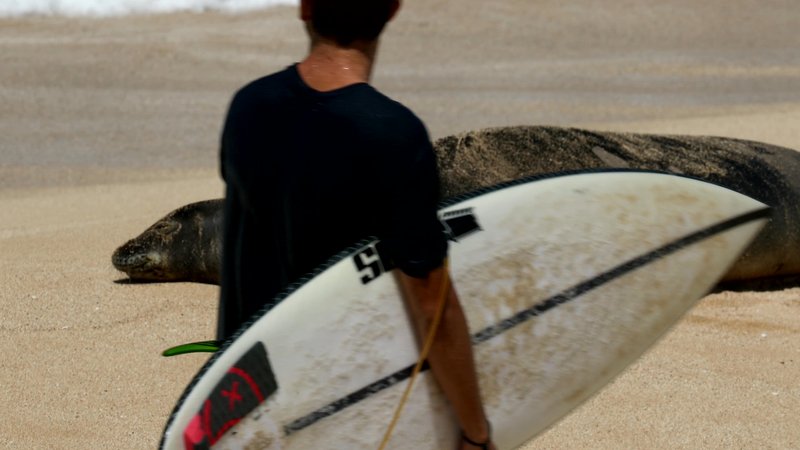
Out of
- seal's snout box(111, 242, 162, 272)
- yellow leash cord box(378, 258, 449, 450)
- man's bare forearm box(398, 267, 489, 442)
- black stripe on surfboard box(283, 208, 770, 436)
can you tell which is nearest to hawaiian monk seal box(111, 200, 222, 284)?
seal's snout box(111, 242, 162, 272)

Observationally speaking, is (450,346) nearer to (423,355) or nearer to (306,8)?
(423,355)

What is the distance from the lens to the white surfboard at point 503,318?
2.18 metres

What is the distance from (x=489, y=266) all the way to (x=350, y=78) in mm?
517

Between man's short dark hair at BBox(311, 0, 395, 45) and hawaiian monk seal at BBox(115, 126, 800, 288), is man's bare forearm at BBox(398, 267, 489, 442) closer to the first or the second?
man's short dark hair at BBox(311, 0, 395, 45)

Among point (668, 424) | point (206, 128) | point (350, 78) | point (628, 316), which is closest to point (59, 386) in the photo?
point (668, 424)

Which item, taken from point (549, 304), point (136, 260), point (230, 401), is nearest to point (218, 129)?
point (136, 260)

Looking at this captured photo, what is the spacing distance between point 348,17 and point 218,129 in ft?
28.7

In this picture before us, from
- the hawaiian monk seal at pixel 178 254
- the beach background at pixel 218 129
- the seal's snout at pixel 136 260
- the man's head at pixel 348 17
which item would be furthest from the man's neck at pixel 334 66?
the seal's snout at pixel 136 260

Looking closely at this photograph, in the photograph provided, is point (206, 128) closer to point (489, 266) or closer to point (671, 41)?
point (671, 41)

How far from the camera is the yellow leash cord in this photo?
202 centimetres

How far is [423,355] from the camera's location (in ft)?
6.94

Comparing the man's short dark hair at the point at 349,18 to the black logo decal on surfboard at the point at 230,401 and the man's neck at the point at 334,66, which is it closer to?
the man's neck at the point at 334,66

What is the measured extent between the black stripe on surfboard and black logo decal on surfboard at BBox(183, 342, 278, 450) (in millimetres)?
83

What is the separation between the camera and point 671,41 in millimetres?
15250
